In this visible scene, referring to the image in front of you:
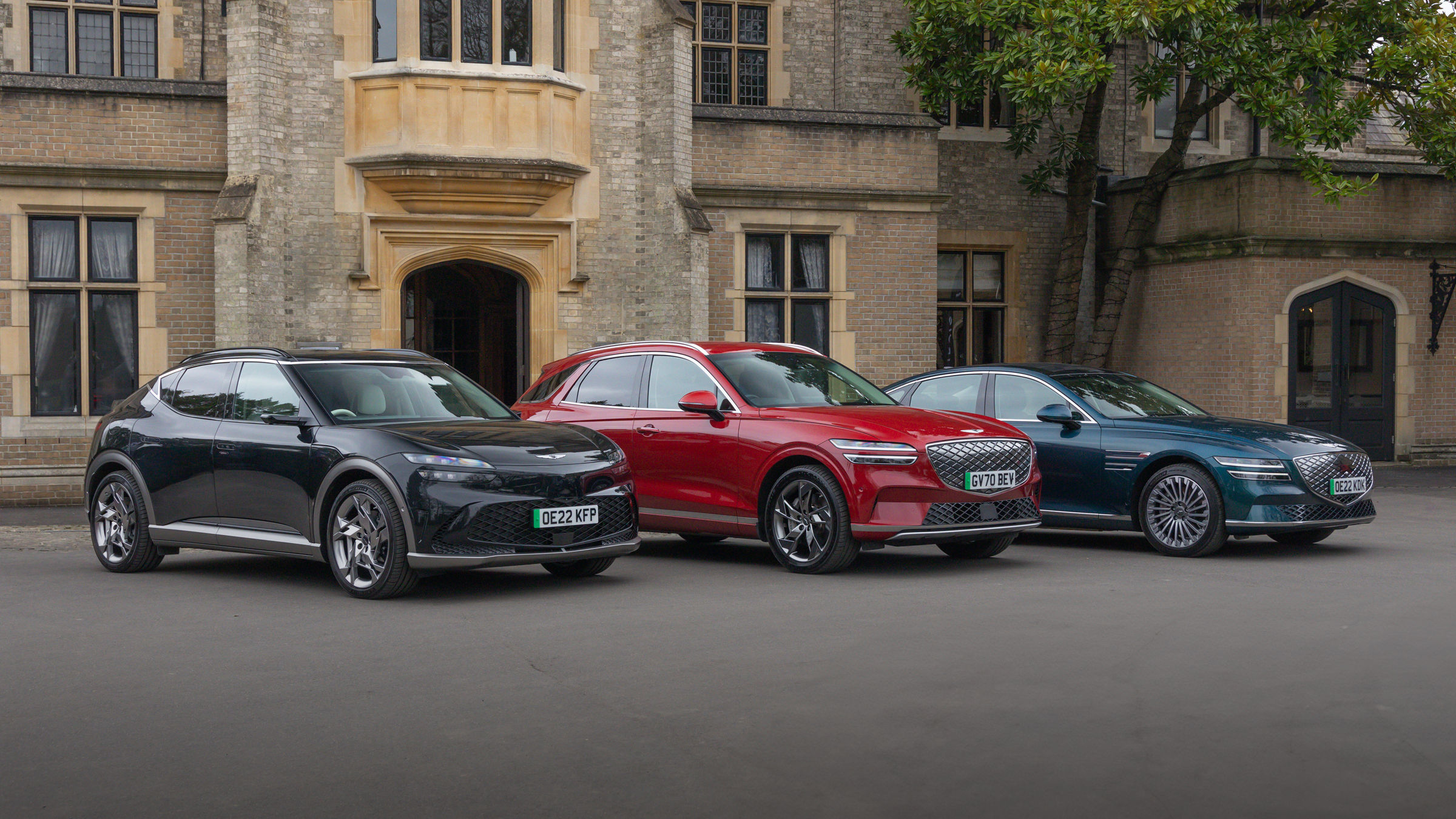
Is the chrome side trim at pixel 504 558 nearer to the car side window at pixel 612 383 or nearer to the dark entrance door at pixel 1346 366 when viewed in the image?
the car side window at pixel 612 383

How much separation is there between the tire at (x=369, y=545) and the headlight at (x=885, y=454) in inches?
116

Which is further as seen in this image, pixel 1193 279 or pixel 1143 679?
pixel 1193 279

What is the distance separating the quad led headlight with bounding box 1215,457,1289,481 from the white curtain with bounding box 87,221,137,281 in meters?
12.4

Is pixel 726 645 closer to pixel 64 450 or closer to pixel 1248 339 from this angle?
pixel 64 450

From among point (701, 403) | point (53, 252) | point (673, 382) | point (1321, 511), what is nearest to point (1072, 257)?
point (1321, 511)

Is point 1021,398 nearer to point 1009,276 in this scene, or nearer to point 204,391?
point 204,391

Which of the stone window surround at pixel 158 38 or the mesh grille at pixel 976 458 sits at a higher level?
the stone window surround at pixel 158 38

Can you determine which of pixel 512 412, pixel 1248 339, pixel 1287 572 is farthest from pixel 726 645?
pixel 1248 339

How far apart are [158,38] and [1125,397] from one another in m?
14.3

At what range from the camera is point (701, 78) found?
22.1 metres

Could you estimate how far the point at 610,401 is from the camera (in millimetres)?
11859

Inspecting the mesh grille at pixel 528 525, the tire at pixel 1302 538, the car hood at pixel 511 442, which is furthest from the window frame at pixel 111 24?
the tire at pixel 1302 538

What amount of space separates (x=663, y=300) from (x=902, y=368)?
369 centimetres

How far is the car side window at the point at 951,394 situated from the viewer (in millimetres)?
12891
